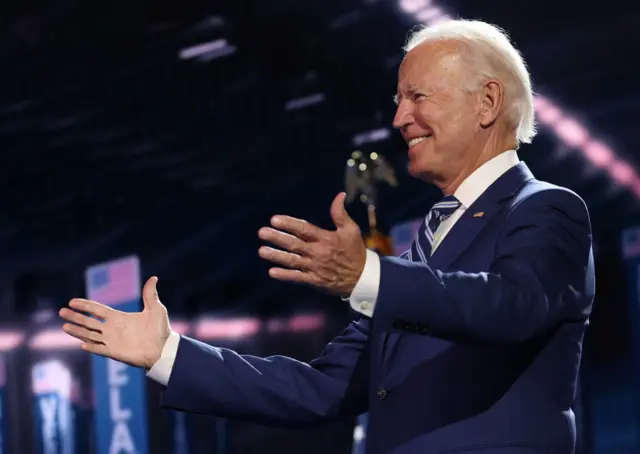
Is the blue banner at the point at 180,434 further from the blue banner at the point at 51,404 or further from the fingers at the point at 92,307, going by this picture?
the fingers at the point at 92,307

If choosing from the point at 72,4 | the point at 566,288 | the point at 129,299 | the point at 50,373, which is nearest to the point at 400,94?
the point at 566,288

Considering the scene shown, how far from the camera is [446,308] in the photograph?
1152 millimetres

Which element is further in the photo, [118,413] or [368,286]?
[118,413]

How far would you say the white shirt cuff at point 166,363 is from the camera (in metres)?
1.51

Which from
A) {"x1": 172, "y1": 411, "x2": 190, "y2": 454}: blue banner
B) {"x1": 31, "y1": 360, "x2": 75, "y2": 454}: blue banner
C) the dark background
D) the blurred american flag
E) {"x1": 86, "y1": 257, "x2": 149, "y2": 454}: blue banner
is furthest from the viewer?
{"x1": 172, "y1": 411, "x2": 190, "y2": 454}: blue banner

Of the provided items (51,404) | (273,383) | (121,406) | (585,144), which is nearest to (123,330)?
(273,383)

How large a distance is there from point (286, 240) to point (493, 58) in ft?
1.78

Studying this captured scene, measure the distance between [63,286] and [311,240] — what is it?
29.5 ft

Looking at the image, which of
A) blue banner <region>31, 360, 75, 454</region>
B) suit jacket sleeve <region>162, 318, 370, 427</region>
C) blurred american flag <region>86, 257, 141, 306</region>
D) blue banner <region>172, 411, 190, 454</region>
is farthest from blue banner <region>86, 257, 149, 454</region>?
blue banner <region>172, 411, 190, 454</region>

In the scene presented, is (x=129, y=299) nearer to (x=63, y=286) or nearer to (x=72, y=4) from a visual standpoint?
(x=72, y=4)

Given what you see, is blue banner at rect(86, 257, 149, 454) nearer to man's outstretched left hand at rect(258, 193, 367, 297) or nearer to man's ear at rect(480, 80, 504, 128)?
man's ear at rect(480, 80, 504, 128)

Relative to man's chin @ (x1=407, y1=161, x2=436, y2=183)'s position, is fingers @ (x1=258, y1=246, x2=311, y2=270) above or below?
below

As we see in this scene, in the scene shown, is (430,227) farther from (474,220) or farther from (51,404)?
(51,404)

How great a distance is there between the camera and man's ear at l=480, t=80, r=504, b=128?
1.49 metres
